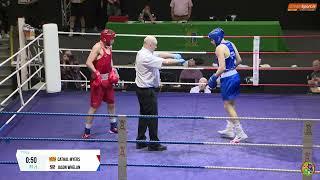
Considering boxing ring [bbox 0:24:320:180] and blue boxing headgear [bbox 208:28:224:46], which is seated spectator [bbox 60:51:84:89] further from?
blue boxing headgear [bbox 208:28:224:46]

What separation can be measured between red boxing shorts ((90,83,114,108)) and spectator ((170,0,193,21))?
5.87 m

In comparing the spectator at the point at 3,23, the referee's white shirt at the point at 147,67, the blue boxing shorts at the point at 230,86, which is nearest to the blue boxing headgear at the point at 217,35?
the blue boxing shorts at the point at 230,86

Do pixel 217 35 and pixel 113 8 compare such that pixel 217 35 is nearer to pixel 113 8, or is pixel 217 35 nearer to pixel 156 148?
pixel 156 148

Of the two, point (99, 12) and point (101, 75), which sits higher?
point (99, 12)

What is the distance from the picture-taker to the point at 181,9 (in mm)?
12508

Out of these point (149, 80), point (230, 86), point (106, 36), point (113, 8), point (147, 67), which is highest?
point (113, 8)

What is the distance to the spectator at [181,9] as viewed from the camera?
40.6 feet

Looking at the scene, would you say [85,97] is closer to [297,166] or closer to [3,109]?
[3,109]

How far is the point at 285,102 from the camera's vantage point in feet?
27.8

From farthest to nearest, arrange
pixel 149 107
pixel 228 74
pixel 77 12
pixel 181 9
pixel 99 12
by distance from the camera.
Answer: pixel 99 12, pixel 77 12, pixel 181 9, pixel 228 74, pixel 149 107

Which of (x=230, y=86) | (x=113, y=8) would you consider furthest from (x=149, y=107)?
(x=113, y=8)

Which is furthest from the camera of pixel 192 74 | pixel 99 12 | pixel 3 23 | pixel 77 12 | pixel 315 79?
pixel 99 12

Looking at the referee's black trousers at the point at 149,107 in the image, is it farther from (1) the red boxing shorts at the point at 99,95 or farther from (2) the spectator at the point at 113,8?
(2) the spectator at the point at 113,8

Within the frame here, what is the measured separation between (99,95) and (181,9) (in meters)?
6.11
